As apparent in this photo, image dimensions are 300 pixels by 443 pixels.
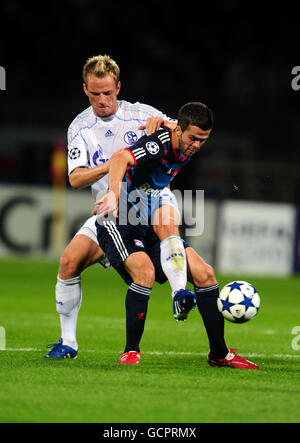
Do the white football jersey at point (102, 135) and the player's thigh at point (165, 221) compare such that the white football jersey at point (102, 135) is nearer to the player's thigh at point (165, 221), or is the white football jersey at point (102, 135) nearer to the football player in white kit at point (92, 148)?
the football player in white kit at point (92, 148)

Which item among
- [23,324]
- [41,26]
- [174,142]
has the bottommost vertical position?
[23,324]

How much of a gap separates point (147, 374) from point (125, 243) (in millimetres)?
983

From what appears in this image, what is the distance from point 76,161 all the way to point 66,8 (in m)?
20.0

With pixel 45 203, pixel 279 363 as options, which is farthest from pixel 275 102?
pixel 279 363

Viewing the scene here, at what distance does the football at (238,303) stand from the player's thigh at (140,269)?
506 mm

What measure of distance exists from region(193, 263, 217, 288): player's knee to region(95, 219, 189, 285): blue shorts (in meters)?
0.24

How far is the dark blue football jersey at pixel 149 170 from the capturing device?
5.74 m

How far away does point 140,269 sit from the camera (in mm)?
5816

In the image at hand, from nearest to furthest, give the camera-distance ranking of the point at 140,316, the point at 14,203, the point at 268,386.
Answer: the point at 268,386, the point at 140,316, the point at 14,203

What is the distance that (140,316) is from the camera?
5.83 metres

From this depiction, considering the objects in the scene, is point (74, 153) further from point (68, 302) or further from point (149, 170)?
point (68, 302)

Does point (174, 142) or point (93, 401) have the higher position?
point (174, 142)

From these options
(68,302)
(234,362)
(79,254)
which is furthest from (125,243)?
(234,362)
